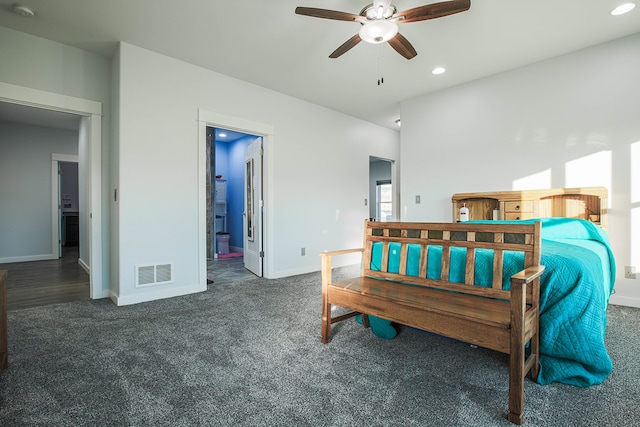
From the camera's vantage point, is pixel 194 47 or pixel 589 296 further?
pixel 194 47

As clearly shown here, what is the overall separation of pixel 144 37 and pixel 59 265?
4416mm

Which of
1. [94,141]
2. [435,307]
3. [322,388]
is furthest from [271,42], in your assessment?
[322,388]

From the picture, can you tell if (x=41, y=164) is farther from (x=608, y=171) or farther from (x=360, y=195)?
(x=608, y=171)

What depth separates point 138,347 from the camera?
2.06 m

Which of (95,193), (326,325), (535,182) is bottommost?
(326,325)

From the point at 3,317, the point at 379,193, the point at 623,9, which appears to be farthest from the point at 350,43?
the point at 379,193

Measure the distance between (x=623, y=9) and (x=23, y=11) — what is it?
4.98 m

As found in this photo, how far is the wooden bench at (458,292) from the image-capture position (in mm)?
1307

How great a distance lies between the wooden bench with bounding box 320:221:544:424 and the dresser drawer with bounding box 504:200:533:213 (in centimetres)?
204

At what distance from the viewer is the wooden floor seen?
315 centimetres

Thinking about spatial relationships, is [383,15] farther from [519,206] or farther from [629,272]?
[629,272]

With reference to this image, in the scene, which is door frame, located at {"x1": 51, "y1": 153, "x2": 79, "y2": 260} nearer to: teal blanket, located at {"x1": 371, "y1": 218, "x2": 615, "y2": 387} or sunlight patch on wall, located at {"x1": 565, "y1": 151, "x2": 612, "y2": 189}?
teal blanket, located at {"x1": 371, "y1": 218, "x2": 615, "y2": 387}

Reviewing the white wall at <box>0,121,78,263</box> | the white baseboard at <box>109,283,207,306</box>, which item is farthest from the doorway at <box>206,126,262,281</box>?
the white wall at <box>0,121,78,263</box>

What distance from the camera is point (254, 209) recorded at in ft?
14.6
